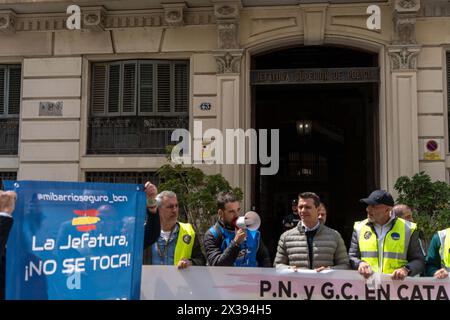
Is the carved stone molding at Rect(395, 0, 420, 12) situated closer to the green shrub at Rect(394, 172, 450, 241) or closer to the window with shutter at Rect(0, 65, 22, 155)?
the green shrub at Rect(394, 172, 450, 241)

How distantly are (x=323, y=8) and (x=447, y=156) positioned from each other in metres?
4.06

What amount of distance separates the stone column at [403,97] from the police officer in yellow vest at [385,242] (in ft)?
19.4

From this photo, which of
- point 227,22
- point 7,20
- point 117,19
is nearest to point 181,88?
point 227,22

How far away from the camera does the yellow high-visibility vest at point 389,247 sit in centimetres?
508

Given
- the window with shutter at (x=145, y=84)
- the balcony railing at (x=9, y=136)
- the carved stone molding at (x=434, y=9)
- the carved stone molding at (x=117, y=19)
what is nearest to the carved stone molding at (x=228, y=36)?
the carved stone molding at (x=117, y=19)

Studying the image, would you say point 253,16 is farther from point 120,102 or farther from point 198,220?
point 198,220

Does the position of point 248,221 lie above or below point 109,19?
below

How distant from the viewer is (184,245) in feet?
17.6

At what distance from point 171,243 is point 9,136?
333 inches

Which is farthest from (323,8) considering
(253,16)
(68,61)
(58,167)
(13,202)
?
(13,202)

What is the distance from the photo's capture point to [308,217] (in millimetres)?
5164

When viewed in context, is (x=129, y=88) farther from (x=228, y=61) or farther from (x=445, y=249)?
(x=445, y=249)

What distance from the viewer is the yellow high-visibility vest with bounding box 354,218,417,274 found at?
16.7 feet

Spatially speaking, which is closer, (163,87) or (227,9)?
(227,9)
